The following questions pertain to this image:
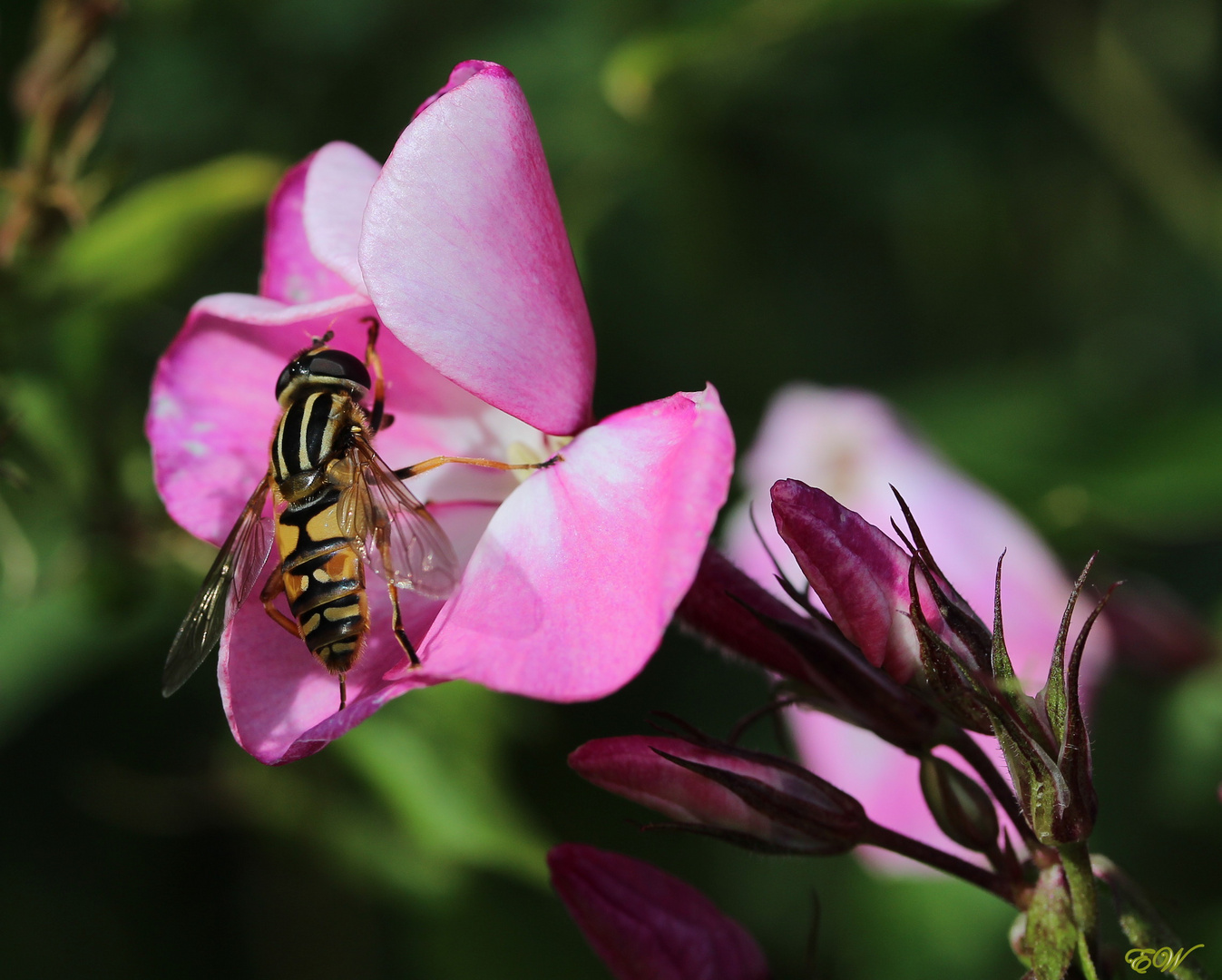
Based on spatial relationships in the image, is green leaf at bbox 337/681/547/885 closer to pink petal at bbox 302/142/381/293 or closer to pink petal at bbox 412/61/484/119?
pink petal at bbox 302/142/381/293

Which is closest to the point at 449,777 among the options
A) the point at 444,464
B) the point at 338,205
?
the point at 444,464

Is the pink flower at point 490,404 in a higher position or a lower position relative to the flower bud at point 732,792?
higher

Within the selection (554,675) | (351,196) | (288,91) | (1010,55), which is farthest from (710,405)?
(1010,55)

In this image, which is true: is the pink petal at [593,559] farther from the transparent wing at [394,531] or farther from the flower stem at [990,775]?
the flower stem at [990,775]

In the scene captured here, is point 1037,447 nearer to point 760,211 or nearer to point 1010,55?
point 760,211

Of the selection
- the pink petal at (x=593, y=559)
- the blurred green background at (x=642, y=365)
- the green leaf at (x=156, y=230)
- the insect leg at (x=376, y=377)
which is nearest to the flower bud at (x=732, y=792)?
the pink petal at (x=593, y=559)

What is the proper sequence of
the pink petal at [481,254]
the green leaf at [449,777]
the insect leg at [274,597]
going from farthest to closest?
the green leaf at [449,777]
the insect leg at [274,597]
the pink petal at [481,254]
